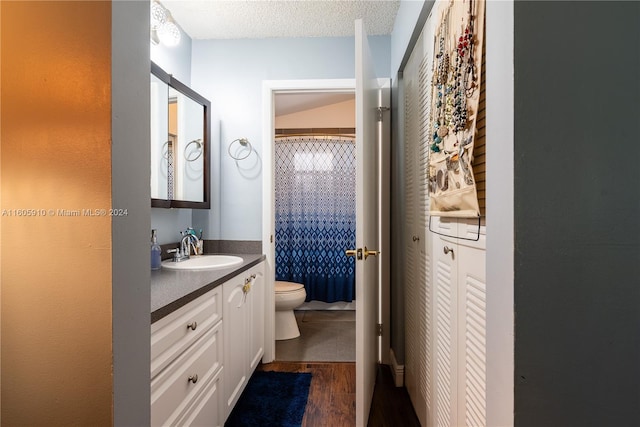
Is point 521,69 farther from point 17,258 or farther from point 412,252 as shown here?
point 412,252

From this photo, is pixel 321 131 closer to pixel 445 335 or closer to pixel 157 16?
pixel 157 16

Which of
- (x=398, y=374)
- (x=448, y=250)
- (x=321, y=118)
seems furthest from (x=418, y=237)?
(x=321, y=118)

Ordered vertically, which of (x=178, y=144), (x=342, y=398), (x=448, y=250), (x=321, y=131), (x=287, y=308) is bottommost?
(x=342, y=398)

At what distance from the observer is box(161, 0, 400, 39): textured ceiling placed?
2.07 m

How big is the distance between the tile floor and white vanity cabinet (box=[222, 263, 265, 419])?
1.11 feet

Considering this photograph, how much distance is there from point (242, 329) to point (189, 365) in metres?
0.66

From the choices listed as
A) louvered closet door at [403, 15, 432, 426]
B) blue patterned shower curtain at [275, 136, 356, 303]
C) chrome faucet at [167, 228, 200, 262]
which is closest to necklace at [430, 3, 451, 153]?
louvered closet door at [403, 15, 432, 426]

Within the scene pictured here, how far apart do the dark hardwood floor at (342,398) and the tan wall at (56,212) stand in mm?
1379

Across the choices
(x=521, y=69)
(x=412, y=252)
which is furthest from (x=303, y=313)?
(x=521, y=69)

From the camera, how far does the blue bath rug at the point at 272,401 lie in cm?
174

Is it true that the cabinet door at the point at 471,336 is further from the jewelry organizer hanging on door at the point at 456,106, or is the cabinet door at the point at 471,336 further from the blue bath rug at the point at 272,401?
the blue bath rug at the point at 272,401

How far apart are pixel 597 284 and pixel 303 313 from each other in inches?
126

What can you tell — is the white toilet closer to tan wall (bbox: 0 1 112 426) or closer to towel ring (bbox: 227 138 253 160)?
towel ring (bbox: 227 138 253 160)

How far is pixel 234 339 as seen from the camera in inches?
70.4
